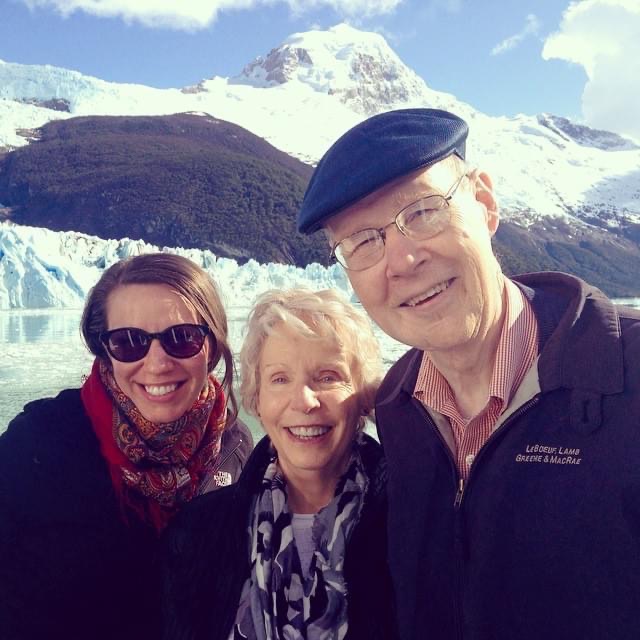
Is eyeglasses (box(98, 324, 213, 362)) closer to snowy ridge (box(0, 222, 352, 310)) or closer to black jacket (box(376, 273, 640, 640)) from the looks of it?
black jacket (box(376, 273, 640, 640))

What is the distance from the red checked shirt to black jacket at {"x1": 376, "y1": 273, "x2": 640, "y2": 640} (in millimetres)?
34

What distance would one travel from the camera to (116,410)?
5.71 feet

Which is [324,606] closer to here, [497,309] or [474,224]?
[497,309]

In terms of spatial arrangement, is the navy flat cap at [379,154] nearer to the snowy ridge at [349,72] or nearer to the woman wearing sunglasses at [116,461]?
the woman wearing sunglasses at [116,461]

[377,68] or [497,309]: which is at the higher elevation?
[377,68]

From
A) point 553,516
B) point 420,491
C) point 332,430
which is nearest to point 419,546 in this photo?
point 420,491

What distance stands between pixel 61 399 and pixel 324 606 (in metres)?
0.89

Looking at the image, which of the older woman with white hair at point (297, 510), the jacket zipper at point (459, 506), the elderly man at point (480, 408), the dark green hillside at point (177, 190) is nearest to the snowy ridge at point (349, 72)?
the dark green hillside at point (177, 190)

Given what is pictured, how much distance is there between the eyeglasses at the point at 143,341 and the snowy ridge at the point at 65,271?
504 inches

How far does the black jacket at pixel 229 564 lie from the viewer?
137 cm

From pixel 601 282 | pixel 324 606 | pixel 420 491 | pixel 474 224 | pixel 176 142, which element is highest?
pixel 176 142

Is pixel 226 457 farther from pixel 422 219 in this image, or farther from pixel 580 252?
pixel 580 252

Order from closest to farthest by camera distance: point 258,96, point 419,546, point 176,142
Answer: point 419,546
point 176,142
point 258,96

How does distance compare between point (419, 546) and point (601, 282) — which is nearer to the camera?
point (419, 546)
